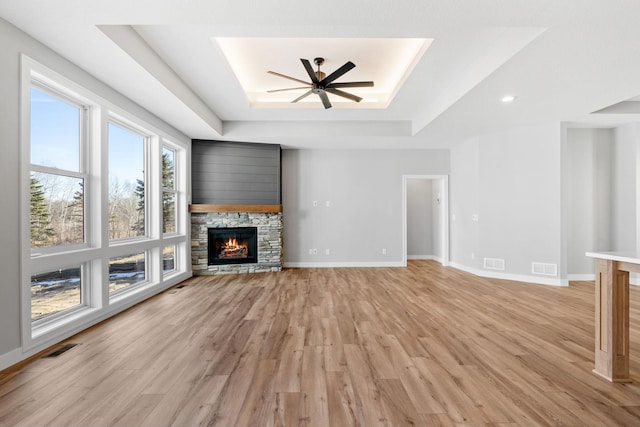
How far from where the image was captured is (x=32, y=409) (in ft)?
5.75

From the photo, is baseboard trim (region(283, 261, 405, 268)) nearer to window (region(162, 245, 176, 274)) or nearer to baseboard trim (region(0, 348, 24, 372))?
window (region(162, 245, 176, 274))

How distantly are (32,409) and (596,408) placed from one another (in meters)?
3.48

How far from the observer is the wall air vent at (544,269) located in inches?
190

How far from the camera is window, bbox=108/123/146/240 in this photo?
3791mm

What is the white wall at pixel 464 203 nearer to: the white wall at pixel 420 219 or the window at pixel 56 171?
the white wall at pixel 420 219

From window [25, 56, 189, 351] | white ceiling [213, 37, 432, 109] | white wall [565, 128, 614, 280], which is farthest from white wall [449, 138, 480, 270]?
window [25, 56, 189, 351]

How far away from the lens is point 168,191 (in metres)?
5.05

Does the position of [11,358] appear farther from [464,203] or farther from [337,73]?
[464,203]

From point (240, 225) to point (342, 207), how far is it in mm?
2319

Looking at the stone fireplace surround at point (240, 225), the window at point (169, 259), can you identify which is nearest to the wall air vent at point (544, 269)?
the stone fireplace surround at point (240, 225)

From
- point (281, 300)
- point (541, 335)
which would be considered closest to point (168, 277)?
point (281, 300)

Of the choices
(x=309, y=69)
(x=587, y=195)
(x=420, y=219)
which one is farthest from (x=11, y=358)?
(x=587, y=195)

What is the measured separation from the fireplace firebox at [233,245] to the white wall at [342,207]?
32.5 inches

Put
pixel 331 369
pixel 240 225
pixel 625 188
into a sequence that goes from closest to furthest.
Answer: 1. pixel 331 369
2. pixel 625 188
3. pixel 240 225
